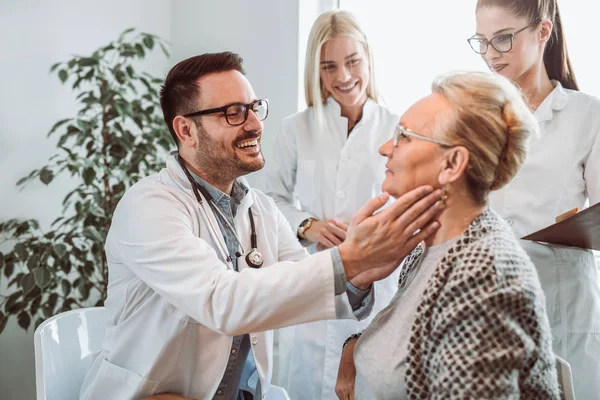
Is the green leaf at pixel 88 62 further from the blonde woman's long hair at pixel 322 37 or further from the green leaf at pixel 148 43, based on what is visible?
the blonde woman's long hair at pixel 322 37

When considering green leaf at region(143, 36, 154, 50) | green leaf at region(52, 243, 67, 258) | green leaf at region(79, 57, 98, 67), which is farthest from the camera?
green leaf at region(143, 36, 154, 50)

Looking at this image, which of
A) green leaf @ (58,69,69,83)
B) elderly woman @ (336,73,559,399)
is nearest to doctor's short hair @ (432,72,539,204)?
elderly woman @ (336,73,559,399)

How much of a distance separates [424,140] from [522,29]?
2.60ft

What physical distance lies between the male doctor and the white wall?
123 cm

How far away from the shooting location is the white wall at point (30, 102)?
8.74 ft

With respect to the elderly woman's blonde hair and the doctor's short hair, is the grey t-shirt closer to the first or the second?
the doctor's short hair

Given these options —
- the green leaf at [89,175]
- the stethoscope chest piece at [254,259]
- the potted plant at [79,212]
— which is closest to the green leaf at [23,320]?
the potted plant at [79,212]

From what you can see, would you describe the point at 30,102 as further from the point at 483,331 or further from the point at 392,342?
the point at 483,331

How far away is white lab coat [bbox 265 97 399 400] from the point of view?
7.39 ft

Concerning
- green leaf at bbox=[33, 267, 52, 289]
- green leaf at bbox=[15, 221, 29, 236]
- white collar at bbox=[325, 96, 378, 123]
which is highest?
white collar at bbox=[325, 96, 378, 123]

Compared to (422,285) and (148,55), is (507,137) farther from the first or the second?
→ (148,55)

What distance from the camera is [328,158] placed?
7.80ft

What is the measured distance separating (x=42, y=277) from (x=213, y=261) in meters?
1.17

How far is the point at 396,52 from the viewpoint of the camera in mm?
3152
